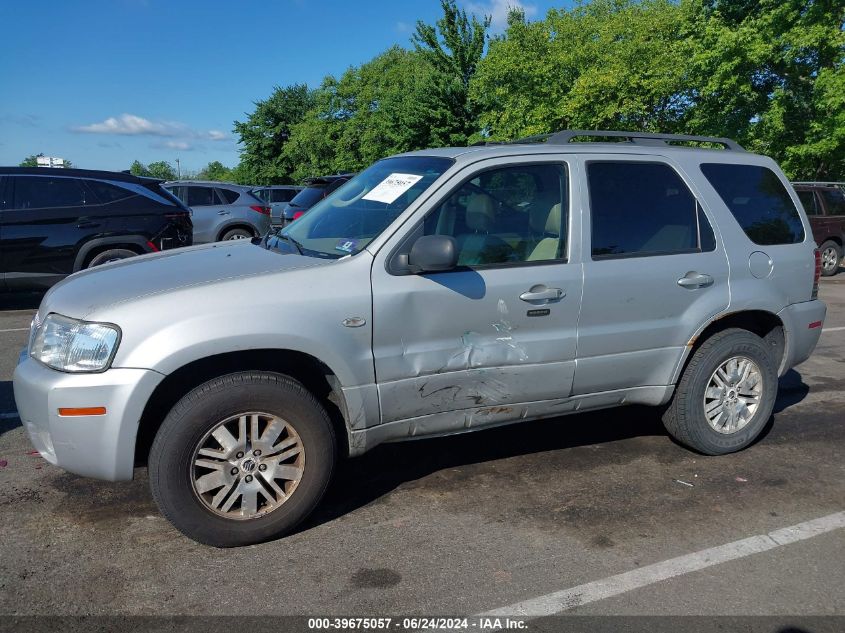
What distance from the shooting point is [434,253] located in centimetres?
349

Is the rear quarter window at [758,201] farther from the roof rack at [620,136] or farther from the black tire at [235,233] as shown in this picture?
the black tire at [235,233]

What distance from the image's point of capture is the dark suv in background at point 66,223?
9219 mm

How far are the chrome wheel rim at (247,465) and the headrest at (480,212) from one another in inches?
57.2

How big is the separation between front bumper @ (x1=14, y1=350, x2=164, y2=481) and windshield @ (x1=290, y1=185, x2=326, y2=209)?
1150 centimetres

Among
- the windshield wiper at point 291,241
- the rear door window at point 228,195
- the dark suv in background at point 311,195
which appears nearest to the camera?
the windshield wiper at point 291,241

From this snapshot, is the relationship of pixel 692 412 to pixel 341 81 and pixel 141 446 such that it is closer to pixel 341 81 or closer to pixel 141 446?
pixel 141 446

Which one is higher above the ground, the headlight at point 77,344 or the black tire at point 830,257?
the headlight at point 77,344

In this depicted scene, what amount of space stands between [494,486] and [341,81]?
61638 millimetres

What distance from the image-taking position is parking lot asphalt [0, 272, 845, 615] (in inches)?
119

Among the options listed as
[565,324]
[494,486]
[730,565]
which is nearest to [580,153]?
[565,324]

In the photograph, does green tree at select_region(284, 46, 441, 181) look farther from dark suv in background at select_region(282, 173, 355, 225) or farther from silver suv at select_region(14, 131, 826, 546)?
silver suv at select_region(14, 131, 826, 546)

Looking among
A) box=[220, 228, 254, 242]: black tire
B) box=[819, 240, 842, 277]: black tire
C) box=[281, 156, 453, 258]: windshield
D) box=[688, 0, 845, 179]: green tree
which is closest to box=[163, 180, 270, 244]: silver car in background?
box=[220, 228, 254, 242]: black tire

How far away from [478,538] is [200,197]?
14.3 meters

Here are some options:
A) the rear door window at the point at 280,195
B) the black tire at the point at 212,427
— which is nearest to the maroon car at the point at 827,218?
the black tire at the point at 212,427
